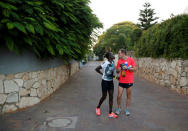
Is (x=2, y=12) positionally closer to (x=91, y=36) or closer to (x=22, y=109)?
(x=22, y=109)

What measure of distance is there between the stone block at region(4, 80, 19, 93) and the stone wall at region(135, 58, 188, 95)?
653 centimetres

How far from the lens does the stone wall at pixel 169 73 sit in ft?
22.8

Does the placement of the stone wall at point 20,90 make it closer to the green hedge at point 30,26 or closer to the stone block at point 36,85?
the stone block at point 36,85

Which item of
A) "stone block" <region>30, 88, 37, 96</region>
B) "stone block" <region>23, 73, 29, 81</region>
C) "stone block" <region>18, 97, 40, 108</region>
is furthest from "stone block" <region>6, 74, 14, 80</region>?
"stone block" <region>30, 88, 37, 96</region>

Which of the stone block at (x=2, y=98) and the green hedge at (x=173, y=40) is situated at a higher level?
the green hedge at (x=173, y=40)

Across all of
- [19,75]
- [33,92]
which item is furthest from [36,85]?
[19,75]

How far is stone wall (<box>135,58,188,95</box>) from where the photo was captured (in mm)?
6949

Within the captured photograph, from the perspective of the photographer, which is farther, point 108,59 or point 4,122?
point 108,59

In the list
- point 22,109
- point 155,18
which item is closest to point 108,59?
point 22,109

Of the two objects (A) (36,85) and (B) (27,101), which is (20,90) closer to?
(B) (27,101)

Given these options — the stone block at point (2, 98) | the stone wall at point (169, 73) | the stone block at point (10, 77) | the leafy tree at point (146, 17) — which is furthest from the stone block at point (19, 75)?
the leafy tree at point (146, 17)

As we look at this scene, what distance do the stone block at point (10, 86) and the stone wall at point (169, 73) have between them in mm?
6527

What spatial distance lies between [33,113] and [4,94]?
3.36ft

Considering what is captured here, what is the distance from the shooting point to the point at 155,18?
25.0 metres
